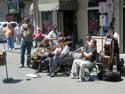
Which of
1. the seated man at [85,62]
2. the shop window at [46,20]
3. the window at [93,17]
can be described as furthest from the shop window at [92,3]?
the seated man at [85,62]

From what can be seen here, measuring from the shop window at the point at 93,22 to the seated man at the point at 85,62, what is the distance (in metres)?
9.42

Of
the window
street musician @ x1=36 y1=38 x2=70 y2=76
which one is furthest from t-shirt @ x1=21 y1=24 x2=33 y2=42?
the window

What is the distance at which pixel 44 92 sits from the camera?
1209 centimetres

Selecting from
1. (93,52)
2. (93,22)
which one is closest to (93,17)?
(93,22)

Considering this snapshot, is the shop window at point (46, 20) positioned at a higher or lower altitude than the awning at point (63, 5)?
lower

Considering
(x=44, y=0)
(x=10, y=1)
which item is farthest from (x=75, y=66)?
(x=10, y=1)

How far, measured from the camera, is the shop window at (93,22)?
78.5 feet

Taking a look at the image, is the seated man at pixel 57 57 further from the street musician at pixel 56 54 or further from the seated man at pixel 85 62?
the seated man at pixel 85 62

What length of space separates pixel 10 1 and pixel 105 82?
1271 inches

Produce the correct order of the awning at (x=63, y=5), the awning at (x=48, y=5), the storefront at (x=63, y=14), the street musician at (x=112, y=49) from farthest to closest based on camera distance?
the awning at (x=48, y=5), the storefront at (x=63, y=14), the awning at (x=63, y=5), the street musician at (x=112, y=49)

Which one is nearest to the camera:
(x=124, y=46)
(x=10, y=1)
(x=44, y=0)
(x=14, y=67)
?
(x=14, y=67)

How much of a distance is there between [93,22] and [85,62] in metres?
10.3

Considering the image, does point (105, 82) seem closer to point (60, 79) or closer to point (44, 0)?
point (60, 79)

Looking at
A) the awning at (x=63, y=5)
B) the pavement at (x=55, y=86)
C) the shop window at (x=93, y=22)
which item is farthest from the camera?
the awning at (x=63, y=5)
